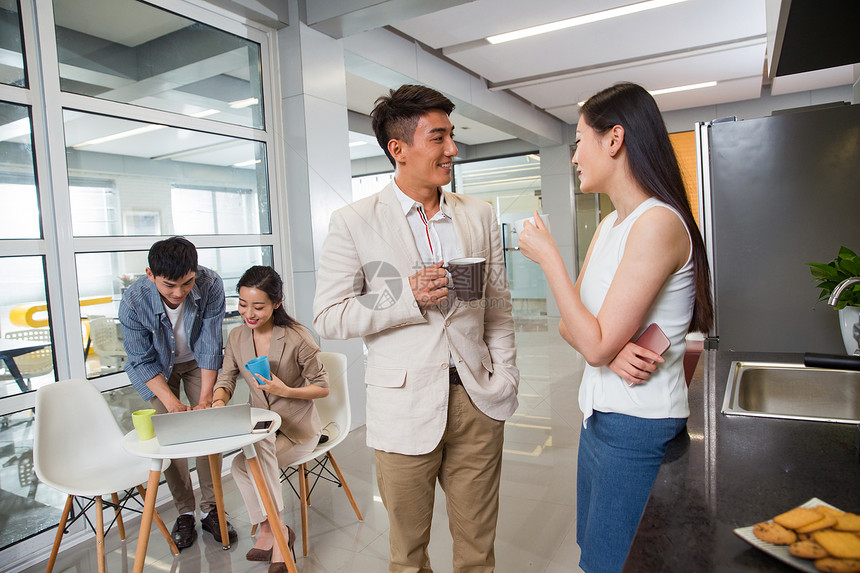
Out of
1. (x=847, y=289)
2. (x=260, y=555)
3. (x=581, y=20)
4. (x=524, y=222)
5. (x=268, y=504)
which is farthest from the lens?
(x=581, y=20)

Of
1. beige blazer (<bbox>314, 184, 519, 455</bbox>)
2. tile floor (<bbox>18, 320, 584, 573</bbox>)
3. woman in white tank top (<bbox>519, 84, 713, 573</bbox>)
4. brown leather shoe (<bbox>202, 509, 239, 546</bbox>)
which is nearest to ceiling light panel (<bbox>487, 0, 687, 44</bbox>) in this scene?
tile floor (<bbox>18, 320, 584, 573</bbox>)

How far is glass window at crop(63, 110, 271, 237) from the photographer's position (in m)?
2.65

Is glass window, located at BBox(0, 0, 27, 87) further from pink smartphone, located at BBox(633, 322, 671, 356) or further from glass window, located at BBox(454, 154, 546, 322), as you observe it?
glass window, located at BBox(454, 154, 546, 322)

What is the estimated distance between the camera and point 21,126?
238cm

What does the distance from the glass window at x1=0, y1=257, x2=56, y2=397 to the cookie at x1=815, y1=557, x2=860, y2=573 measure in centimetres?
279

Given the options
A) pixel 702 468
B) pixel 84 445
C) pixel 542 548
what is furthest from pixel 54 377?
pixel 702 468

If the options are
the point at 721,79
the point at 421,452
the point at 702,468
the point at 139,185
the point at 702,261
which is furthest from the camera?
the point at 721,79

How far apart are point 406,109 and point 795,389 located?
4.51ft

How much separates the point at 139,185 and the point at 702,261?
9.11ft

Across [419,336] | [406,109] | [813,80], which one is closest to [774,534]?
[419,336]

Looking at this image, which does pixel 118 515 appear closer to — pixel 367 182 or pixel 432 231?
pixel 432 231

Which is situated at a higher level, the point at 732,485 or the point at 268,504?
the point at 732,485

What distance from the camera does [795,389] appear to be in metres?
1.61

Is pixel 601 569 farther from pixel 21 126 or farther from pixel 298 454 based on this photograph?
pixel 21 126
